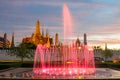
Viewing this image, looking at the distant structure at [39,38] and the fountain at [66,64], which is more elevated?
the distant structure at [39,38]

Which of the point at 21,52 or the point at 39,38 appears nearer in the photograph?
the point at 21,52

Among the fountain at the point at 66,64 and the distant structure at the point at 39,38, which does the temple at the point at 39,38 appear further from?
the fountain at the point at 66,64

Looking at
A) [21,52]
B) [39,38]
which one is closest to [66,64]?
[21,52]

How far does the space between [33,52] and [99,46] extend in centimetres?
2307

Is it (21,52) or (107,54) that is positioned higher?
(21,52)

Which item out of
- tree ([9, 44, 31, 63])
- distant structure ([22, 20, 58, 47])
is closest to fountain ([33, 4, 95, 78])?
tree ([9, 44, 31, 63])

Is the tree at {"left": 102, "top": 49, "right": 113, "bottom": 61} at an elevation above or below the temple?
below

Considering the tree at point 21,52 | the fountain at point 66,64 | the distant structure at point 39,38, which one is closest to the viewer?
the fountain at point 66,64

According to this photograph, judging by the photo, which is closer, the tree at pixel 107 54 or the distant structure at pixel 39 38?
the tree at pixel 107 54

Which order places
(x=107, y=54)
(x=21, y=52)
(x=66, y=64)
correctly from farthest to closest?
(x=107, y=54) < (x=21, y=52) < (x=66, y=64)

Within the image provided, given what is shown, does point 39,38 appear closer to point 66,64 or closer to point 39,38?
point 39,38

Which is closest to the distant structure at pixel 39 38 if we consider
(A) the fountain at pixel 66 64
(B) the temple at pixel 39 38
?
(B) the temple at pixel 39 38

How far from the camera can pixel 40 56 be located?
36156 millimetres

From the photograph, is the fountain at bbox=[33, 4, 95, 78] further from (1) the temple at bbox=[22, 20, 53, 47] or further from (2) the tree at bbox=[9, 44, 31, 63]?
(1) the temple at bbox=[22, 20, 53, 47]
